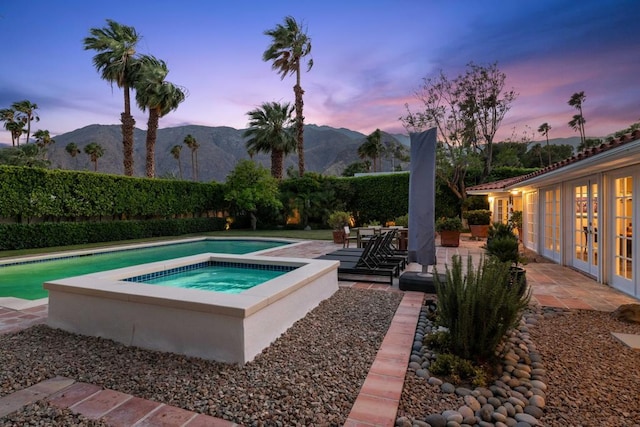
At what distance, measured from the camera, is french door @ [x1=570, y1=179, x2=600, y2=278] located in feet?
23.2

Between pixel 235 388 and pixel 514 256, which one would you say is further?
pixel 514 256

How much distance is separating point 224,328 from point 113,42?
874 inches

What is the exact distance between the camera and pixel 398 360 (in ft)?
10.5

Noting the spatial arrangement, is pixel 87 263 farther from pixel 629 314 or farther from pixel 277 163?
pixel 277 163

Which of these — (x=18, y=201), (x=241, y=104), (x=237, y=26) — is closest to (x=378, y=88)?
(x=237, y=26)

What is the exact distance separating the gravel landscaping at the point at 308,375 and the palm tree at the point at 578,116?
163 feet

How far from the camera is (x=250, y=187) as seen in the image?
21656mm

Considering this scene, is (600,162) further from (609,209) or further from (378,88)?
(378,88)

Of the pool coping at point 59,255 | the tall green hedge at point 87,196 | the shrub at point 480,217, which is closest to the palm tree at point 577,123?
the shrub at point 480,217

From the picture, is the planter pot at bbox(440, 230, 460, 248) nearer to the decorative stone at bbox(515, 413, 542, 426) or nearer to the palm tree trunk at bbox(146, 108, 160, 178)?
the decorative stone at bbox(515, 413, 542, 426)

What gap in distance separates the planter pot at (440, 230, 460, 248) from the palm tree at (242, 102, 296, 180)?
15439mm

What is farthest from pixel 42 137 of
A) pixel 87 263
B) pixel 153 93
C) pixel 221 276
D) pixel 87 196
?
pixel 221 276

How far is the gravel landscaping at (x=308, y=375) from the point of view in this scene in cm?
239

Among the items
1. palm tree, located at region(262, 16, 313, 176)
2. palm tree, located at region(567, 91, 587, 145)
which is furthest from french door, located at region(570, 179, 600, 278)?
palm tree, located at region(567, 91, 587, 145)
